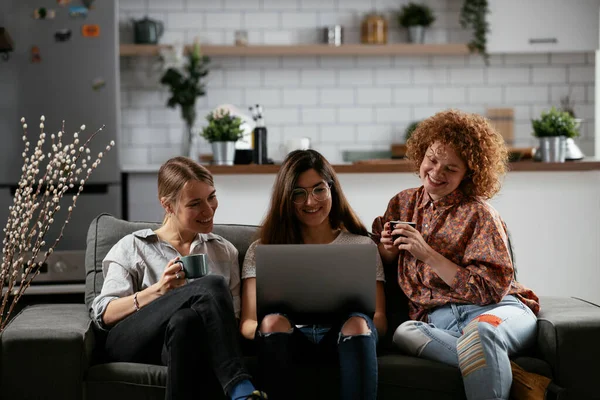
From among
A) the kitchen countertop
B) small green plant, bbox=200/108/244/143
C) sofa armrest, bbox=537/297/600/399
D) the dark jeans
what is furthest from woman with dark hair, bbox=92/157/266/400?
small green plant, bbox=200/108/244/143

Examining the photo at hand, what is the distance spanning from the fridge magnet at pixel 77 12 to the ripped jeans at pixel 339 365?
308cm

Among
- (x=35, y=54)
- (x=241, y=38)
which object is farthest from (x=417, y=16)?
(x=35, y=54)

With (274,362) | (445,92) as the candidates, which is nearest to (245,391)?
(274,362)

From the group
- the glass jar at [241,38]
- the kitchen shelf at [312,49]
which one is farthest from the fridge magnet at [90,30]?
the glass jar at [241,38]

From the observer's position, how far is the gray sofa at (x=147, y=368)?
2.34 m

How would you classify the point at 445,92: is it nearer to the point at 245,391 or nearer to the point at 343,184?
the point at 343,184

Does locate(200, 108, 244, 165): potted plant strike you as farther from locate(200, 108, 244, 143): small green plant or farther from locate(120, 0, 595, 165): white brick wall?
locate(120, 0, 595, 165): white brick wall

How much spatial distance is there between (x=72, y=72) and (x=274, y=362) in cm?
306

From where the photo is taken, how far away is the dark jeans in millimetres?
2270

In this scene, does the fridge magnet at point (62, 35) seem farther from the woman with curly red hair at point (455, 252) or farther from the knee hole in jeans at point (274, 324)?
the knee hole in jeans at point (274, 324)

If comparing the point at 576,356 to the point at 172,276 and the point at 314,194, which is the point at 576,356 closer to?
the point at 314,194

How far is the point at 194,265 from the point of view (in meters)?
2.31

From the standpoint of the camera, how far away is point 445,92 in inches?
234

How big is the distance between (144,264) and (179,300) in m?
0.27
